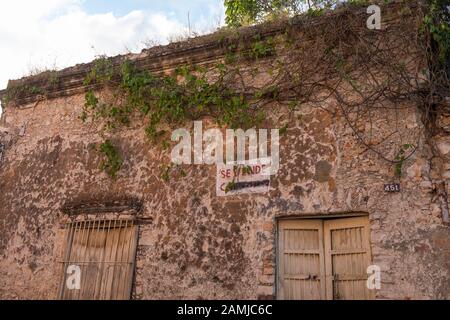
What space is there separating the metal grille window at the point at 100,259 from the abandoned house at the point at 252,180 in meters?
→ 0.02

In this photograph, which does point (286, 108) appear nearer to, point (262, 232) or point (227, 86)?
point (227, 86)

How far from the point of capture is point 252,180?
4969mm

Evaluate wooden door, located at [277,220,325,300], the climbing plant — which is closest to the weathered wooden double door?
wooden door, located at [277,220,325,300]

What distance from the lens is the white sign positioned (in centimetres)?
492

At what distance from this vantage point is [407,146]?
4316 mm

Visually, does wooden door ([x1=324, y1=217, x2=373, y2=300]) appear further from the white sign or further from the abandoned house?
the white sign

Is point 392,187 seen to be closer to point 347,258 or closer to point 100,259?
point 347,258

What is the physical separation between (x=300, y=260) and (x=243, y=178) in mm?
1125

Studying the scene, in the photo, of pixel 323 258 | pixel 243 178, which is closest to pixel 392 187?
pixel 323 258

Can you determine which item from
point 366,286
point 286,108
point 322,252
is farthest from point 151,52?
point 366,286

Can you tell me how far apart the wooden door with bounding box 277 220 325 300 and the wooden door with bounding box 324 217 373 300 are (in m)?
0.09

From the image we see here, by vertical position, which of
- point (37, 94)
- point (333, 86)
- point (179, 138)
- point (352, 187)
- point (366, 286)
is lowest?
→ point (366, 286)

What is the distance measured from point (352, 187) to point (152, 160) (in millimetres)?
2581
